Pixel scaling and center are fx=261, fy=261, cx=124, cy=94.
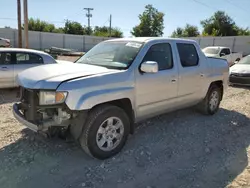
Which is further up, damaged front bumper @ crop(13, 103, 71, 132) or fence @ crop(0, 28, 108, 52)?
fence @ crop(0, 28, 108, 52)

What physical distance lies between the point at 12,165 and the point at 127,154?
5.42ft

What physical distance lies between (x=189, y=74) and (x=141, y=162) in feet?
7.23

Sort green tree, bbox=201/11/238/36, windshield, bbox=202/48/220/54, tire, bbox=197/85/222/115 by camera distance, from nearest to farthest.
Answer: tire, bbox=197/85/222/115, windshield, bbox=202/48/220/54, green tree, bbox=201/11/238/36

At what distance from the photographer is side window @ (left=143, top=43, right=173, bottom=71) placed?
14.7 feet

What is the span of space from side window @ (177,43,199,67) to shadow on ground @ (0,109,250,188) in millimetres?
1357

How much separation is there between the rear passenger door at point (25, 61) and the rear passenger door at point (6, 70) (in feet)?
0.46

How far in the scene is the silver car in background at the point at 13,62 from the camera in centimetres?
769

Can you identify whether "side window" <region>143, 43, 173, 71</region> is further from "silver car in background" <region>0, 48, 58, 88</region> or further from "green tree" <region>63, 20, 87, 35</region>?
"green tree" <region>63, 20, 87, 35</region>

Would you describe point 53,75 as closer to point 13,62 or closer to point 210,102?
point 210,102

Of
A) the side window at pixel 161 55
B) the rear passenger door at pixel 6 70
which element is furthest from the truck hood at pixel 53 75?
the rear passenger door at pixel 6 70

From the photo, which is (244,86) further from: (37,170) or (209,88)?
(37,170)

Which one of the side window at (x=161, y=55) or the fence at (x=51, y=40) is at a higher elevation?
the fence at (x=51, y=40)

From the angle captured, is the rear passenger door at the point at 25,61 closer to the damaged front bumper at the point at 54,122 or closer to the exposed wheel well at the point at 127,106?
the damaged front bumper at the point at 54,122

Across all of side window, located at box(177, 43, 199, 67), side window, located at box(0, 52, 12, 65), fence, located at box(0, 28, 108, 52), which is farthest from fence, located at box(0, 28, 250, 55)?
side window, located at box(177, 43, 199, 67)
